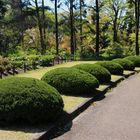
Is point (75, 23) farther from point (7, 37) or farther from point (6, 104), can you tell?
point (6, 104)

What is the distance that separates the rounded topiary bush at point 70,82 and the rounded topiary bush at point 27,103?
4121 mm

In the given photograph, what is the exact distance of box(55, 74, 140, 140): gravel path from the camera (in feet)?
27.3

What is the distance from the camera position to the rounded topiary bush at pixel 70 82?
534 inches

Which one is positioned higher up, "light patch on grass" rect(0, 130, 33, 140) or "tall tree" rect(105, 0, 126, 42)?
"tall tree" rect(105, 0, 126, 42)

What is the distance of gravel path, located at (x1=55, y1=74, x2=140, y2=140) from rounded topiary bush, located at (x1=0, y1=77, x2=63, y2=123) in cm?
71

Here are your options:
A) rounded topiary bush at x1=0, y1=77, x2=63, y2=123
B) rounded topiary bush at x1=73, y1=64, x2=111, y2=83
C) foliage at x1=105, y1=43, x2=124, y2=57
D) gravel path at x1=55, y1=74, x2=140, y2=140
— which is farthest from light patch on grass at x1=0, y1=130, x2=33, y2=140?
foliage at x1=105, y1=43, x2=124, y2=57

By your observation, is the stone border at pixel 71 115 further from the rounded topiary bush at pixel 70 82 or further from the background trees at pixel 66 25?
the background trees at pixel 66 25

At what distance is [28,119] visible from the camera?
861 cm

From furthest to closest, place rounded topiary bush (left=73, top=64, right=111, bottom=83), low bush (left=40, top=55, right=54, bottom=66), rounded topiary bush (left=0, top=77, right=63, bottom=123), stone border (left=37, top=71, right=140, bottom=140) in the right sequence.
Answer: low bush (left=40, top=55, right=54, bottom=66)
rounded topiary bush (left=73, top=64, right=111, bottom=83)
rounded topiary bush (left=0, top=77, right=63, bottom=123)
stone border (left=37, top=71, right=140, bottom=140)

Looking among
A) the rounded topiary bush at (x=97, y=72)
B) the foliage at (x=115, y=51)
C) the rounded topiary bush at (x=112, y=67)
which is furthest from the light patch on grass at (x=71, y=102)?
the foliage at (x=115, y=51)

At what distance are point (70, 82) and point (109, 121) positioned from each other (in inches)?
158

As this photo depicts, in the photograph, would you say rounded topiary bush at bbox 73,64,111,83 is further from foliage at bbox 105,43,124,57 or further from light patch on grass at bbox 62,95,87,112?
foliage at bbox 105,43,124,57

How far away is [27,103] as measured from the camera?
8570 mm

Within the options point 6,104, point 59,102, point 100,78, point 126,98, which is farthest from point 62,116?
point 100,78
